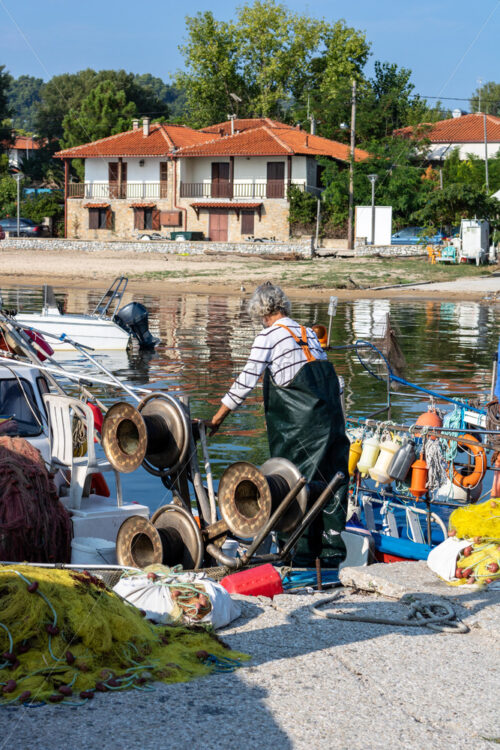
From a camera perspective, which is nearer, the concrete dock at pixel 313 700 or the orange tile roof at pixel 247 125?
the concrete dock at pixel 313 700

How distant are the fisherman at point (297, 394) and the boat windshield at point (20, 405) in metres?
2.88

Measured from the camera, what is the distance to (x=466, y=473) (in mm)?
9312

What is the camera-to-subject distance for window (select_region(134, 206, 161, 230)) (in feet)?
211

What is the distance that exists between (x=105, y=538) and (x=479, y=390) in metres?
12.4

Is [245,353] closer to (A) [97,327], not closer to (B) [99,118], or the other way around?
(A) [97,327]

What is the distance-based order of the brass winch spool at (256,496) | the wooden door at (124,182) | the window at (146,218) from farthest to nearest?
the wooden door at (124,182), the window at (146,218), the brass winch spool at (256,496)

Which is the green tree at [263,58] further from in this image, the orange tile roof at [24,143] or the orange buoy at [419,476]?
the orange buoy at [419,476]

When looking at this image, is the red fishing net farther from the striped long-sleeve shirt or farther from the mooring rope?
the mooring rope

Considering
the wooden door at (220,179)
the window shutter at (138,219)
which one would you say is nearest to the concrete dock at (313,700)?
the wooden door at (220,179)

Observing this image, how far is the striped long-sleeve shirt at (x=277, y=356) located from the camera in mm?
6719

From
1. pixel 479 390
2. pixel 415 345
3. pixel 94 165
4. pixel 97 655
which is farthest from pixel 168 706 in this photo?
pixel 94 165

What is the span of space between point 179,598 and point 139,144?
63.2 meters

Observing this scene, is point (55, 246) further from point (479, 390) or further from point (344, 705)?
point (344, 705)

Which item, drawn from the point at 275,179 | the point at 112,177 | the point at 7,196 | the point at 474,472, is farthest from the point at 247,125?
the point at 474,472
